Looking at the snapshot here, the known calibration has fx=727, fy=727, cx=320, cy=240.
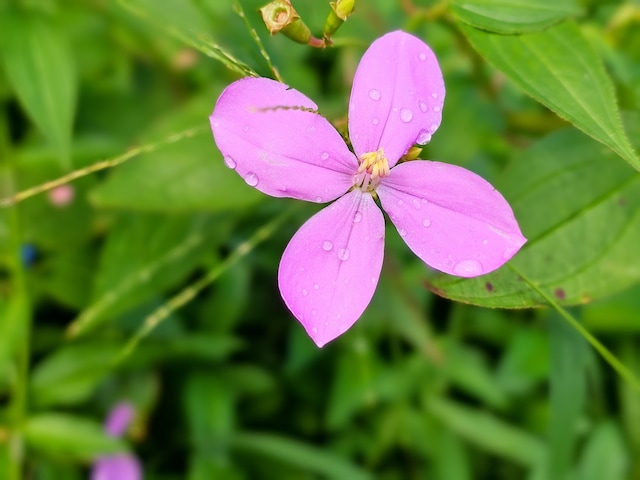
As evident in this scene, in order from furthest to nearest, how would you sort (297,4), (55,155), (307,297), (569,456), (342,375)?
(342,375) < (55,155) < (569,456) < (297,4) < (307,297)

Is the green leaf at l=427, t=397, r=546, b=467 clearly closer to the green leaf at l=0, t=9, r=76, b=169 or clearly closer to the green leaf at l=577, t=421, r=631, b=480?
the green leaf at l=577, t=421, r=631, b=480

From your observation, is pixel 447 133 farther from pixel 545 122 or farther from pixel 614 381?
pixel 614 381

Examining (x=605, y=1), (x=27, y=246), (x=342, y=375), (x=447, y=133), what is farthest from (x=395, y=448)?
(x=605, y=1)

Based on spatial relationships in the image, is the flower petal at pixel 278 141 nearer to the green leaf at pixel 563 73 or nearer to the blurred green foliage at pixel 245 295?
the green leaf at pixel 563 73

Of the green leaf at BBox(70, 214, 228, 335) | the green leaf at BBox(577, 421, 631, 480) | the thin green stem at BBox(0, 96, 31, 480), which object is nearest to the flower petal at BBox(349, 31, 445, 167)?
the green leaf at BBox(70, 214, 228, 335)

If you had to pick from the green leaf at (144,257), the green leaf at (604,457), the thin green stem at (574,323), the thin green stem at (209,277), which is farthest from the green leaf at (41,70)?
the green leaf at (604,457)

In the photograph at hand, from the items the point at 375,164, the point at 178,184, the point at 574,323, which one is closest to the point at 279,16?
the point at 375,164
